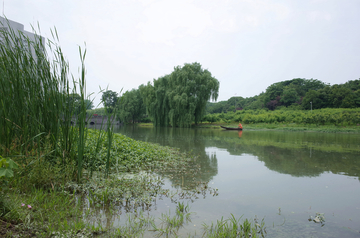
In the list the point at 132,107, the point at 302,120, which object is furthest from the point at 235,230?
the point at 132,107

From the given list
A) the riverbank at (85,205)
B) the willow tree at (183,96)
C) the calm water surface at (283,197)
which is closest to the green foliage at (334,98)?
the willow tree at (183,96)

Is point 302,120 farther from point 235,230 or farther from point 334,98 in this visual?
point 235,230

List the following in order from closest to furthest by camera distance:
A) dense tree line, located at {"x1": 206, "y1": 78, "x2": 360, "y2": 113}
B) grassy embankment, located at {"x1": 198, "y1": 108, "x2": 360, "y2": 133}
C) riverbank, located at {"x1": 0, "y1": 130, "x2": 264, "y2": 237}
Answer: riverbank, located at {"x1": 0, "y1": 130, "x2": 264, "y2": 237}, grassy embankment, located at {"x1": 198, "y1": 108, "x2": 360, "y2": 133}, dense tree line, located at {"x1": 206, "y1": 78, "x2": 360, "y2": 113}

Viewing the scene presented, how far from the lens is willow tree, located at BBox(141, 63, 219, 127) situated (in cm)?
2327

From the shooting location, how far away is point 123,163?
4.61 m

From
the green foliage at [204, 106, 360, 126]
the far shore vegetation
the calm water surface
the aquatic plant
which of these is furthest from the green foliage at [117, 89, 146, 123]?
the aquatic plant

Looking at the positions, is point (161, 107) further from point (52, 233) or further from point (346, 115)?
point (52, 233)

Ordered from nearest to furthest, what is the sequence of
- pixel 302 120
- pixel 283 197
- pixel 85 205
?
pixel 85 205 < pixel 283 197 < pixel 302 120

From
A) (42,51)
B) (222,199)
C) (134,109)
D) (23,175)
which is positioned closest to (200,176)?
(222,199)

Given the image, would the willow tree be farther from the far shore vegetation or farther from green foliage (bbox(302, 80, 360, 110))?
green foliage (bbox(302, 80, 360, 110))

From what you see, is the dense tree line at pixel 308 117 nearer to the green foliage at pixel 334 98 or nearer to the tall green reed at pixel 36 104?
the green foliage at pixel 334 98

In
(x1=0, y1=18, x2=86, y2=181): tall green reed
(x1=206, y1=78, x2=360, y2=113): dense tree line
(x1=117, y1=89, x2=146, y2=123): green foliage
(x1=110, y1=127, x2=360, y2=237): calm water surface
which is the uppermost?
(x1=206, y1=78, x2=360, y2=113): dense tree line

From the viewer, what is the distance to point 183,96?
22891 millimetres

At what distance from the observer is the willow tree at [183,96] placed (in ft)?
76.3
